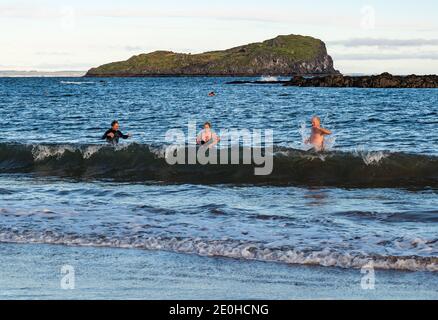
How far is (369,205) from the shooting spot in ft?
56.8

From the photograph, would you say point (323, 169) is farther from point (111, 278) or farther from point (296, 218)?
point (111, 278)

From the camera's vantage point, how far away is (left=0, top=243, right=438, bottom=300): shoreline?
9906 millimetres

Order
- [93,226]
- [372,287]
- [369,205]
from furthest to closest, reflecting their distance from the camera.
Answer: [369,205]
[93,226]
[372,287]

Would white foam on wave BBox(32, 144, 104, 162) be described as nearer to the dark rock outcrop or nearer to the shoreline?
the shoreline

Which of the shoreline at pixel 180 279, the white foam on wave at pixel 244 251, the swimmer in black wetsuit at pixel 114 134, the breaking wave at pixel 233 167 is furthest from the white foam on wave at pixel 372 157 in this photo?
the shoreline at pixel 180 279

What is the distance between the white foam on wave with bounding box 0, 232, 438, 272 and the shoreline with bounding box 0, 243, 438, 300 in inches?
11.1

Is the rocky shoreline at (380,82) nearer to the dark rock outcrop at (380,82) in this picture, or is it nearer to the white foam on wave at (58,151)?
the dark rock outcrop at (380,82)

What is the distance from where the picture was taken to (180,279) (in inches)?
427

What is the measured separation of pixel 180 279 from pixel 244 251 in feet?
6.36

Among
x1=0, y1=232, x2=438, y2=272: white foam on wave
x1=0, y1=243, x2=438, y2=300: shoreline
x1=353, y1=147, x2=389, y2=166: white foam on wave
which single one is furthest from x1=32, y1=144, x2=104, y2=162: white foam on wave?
x1=0, y1=243, x2=438, y2=300: shoreline

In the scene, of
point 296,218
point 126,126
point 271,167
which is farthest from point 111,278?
point 126,126

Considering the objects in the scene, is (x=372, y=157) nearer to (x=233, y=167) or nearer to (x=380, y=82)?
(x=233, y=167)

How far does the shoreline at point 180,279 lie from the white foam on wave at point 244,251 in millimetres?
281
